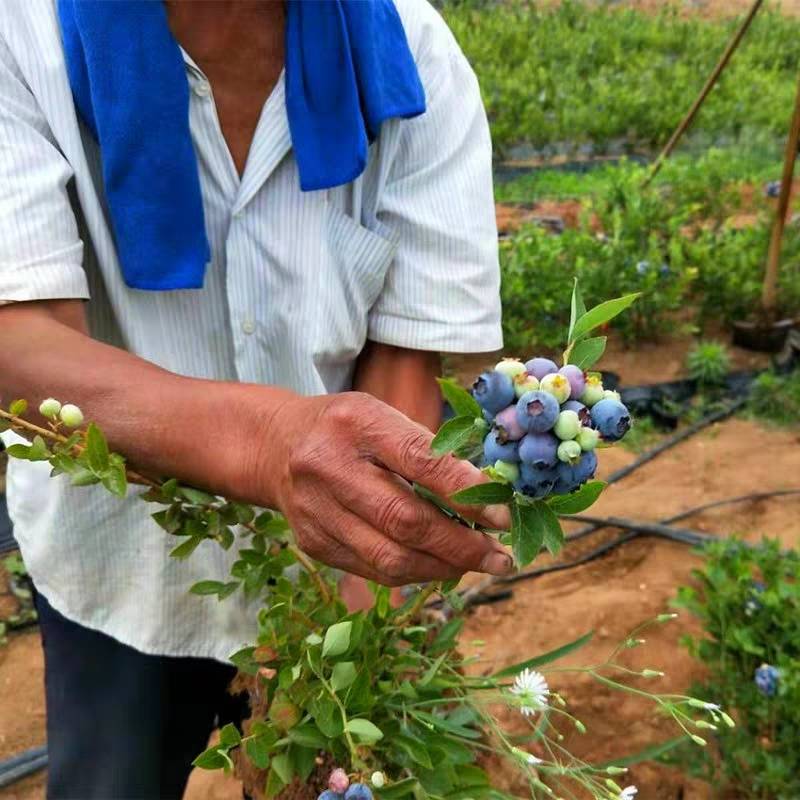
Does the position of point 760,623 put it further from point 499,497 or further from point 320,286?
point 499,497

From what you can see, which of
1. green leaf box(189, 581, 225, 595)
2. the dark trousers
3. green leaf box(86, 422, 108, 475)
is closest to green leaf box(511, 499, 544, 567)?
green leaf box(86, 422, 108, 475)

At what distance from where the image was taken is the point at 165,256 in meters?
1.05

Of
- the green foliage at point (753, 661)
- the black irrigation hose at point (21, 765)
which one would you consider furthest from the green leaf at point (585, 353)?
the black irrigation hose at point (21, 765)

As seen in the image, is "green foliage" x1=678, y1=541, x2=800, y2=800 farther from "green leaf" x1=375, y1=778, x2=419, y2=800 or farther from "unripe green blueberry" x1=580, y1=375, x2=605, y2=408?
"unripe green blueberry" x1=580, y1=375, x2=605, y2=408

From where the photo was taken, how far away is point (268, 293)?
1178mm

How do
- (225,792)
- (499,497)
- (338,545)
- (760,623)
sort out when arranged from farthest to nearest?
(225,792) < (760,623) < (338,545) < (499,497)

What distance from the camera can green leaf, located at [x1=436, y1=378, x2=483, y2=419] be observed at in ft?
1.92

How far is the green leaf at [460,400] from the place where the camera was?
0.59 metres

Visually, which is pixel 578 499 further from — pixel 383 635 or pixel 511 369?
pixel 383 635

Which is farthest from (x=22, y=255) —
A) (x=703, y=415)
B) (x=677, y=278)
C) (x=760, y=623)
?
(x=677, y=278)

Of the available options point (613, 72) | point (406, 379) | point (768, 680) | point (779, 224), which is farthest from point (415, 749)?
point (613, 72)

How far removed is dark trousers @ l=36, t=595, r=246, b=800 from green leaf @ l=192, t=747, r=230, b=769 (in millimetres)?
514

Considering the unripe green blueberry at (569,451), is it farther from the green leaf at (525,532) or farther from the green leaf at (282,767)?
the green leaf at (282,767)

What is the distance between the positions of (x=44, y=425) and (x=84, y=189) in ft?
0.91
